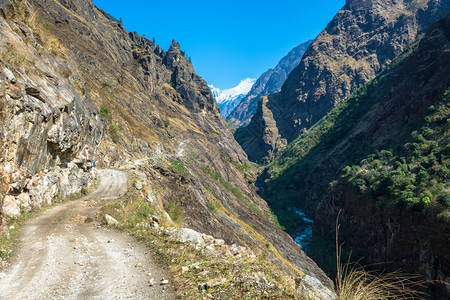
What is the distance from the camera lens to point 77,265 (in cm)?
741

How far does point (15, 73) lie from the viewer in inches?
476

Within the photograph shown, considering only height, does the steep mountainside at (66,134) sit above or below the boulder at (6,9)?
below

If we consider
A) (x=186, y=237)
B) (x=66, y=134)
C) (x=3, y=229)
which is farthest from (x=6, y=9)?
(x=186, y=237)

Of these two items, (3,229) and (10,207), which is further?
(10,207)

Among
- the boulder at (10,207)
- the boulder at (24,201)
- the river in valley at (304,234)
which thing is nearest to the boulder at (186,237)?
the boulder at (10,207)

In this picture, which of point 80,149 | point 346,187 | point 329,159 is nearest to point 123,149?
point 80,149

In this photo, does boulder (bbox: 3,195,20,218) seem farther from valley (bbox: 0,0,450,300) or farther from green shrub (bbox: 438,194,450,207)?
green shrub (bbox: 438,194,450,207)

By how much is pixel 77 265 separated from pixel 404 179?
5823 cm

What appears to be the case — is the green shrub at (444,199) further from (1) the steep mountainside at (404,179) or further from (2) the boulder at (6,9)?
(2) the boulder at (6,9)

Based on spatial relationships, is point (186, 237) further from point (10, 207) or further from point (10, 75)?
point (10, 75)

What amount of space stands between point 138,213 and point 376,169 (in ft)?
224

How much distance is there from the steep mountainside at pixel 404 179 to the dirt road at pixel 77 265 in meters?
31.3

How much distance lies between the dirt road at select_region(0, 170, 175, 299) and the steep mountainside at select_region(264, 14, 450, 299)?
103ft

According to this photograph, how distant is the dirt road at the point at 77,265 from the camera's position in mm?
6016
